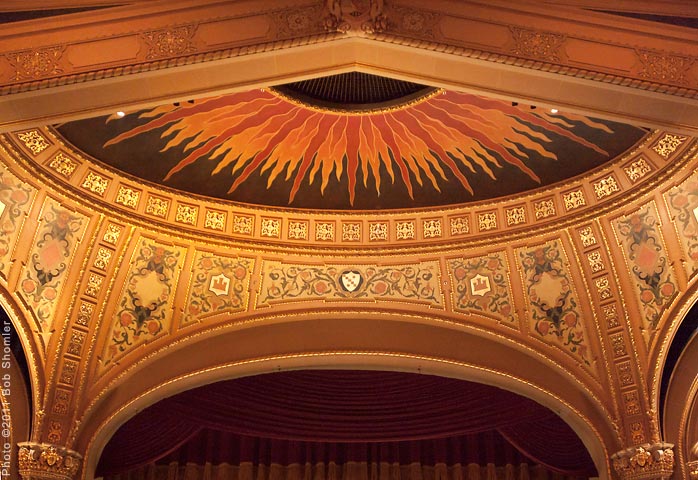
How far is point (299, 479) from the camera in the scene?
1224cm

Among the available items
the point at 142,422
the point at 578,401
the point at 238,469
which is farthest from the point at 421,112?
the point at 238,469

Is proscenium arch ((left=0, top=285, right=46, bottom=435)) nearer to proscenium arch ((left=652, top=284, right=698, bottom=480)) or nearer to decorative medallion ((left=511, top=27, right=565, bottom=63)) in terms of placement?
decorative medallion ((left=511, top=27, right=565, bottom=63))

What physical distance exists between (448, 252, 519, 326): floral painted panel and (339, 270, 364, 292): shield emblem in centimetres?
118

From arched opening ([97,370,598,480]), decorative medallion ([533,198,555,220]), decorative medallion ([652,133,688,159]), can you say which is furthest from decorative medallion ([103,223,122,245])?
decorative medallion ([652,133,688,159])

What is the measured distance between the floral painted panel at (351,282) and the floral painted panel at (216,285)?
0.27 metres

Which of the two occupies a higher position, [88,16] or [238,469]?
[88,16]

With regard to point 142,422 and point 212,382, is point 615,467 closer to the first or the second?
point 212,382

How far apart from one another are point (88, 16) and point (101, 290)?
4.66 m

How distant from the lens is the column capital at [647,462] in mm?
8992

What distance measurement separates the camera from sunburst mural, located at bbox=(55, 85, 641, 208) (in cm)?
870

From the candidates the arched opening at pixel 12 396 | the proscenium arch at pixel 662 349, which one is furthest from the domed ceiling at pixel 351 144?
the arched opening at pixel 12 396

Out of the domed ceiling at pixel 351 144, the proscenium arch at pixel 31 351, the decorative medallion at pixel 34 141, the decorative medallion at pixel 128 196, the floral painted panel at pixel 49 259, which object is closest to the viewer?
the decorative medallion at pixel 34 141

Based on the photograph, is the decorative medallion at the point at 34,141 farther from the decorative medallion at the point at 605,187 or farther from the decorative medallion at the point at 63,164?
the decorative medallion at the point at 605,187

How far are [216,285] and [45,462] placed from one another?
2.84 meters
